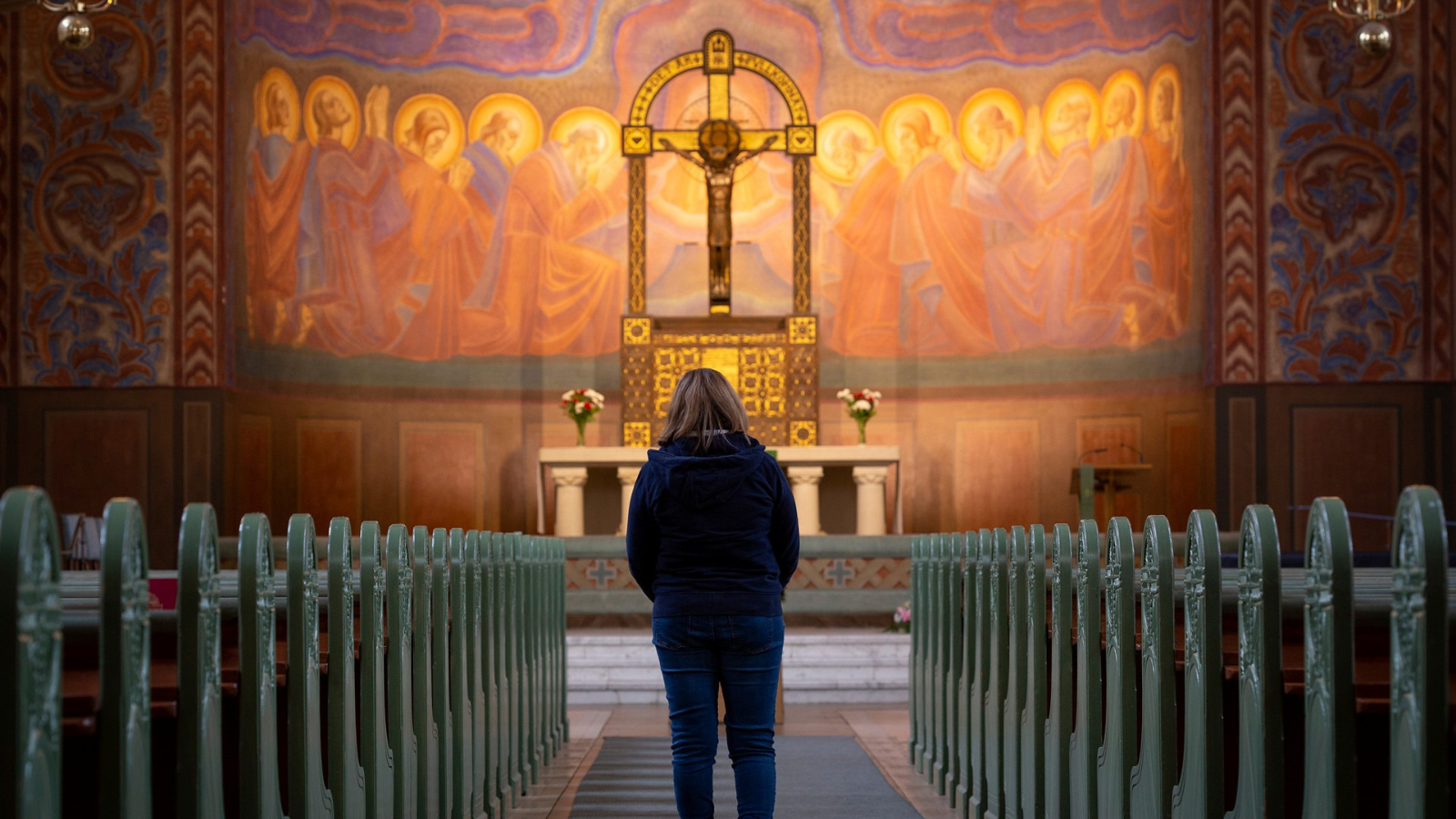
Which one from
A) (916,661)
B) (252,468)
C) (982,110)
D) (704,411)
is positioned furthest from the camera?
(982,110)

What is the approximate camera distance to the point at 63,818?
230 centimetres

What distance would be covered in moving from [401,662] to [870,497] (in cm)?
818

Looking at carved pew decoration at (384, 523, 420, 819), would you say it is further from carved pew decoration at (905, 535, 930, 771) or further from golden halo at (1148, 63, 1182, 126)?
golden halo at (1148, 63, 1182, 126)

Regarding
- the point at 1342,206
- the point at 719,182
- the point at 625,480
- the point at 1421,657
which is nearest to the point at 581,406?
the point at 625,480

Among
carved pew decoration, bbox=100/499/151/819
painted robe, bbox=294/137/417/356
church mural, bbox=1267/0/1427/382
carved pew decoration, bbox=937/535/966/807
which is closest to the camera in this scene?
carved pew decoration, bbox=100/499/151/819

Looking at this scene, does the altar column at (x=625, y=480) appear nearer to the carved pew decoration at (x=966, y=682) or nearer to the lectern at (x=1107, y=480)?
the lectern at (x=1107, y=480)

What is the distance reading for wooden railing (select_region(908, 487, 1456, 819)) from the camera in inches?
78.0

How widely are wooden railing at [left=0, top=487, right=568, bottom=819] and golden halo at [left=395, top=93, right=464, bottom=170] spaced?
847 cm

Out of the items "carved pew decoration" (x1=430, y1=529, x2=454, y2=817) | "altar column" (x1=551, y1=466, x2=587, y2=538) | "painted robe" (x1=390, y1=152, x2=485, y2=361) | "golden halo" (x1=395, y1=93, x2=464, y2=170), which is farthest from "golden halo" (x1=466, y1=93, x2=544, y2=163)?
"carved pew decoration" (x1=430, y1=529, x2=454, y2=817)

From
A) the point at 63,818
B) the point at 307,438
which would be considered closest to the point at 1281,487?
the point at 307,438

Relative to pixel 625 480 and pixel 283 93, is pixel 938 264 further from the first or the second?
pixel 283 93

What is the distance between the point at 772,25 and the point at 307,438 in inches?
226

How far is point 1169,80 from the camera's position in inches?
466

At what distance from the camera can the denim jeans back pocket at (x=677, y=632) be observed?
132 inches
